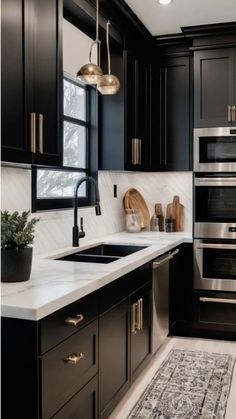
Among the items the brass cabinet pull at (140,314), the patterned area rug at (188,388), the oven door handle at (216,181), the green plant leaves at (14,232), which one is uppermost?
the oven door handle at (216,181)

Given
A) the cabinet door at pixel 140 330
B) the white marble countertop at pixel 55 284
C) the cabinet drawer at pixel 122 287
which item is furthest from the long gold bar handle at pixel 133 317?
the white marble countertop at pixel 55 284

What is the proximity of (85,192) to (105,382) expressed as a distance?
5.75ft

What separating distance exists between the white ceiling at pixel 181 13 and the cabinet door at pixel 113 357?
2.27 meters

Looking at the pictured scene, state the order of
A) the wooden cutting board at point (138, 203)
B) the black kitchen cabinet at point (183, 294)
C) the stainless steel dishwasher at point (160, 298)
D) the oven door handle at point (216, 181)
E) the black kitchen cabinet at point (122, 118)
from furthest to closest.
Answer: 1. the wooden cutting board at point (138, 203)
2. the black kitchen cabinet at point (183, 294)
3. the oven door handle at point (216, 181)
4. the black kitchen cabinet at point (122, 118)
5. the stainless steel dishwasher at point (160, 298)

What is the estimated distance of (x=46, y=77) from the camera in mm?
2223

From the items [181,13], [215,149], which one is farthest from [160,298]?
[181,13]

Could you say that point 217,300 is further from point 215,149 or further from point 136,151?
point 136,151

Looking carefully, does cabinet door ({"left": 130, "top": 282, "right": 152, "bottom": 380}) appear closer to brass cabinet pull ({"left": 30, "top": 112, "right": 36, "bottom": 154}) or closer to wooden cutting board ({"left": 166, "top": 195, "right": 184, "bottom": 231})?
brass cabinet pull ({"left": 30, "top": 112, "right": 36, "bottom": 154})

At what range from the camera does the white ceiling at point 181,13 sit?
3.34m

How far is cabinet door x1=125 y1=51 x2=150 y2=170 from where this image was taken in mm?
3697

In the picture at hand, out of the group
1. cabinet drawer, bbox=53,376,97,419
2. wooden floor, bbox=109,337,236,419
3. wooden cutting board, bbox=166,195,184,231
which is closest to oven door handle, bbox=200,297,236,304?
wooden floor, bbox=109,337,236,419

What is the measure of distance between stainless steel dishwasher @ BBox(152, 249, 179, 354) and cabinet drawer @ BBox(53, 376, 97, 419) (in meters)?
1.13

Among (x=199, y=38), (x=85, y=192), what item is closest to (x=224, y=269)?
(x=85, y=192)

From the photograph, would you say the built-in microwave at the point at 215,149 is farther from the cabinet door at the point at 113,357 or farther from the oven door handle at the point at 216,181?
the cabinet door at the point at 113,357
